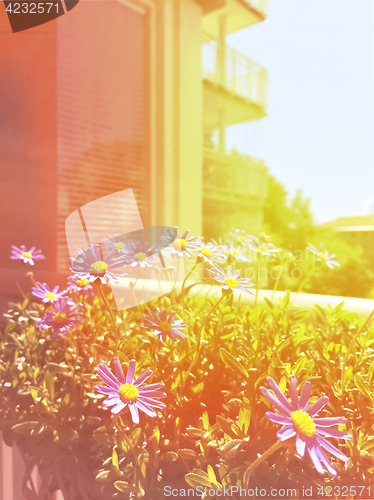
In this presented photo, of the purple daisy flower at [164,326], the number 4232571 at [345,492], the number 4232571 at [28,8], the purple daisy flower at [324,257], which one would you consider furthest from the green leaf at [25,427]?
the number 4232571 at [28,8]

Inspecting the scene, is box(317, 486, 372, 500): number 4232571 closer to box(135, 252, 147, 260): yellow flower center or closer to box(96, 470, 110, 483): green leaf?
box(96, 470, 110, 483): green leaf

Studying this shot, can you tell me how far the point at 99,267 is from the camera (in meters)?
0.35

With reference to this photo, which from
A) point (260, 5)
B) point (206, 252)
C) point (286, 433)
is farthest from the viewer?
point (260, 5)

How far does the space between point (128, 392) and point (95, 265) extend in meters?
0.14

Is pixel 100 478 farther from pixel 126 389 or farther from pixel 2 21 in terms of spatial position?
pixel 2 21

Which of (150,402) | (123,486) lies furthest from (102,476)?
(150,402)

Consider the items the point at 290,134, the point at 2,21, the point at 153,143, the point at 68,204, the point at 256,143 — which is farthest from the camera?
the point at 256,143

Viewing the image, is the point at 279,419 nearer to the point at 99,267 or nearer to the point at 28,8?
the point at 99,267

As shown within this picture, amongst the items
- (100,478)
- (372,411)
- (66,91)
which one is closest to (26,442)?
(100,478)

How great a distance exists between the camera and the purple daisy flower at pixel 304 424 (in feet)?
0.67

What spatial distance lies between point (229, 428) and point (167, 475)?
97mm

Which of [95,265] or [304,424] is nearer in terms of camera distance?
[304,424]

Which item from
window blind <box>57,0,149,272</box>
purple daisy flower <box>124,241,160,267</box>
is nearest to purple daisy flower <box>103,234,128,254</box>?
purple daisy flower <box>124,241,160,267</box>

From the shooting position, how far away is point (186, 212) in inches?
41.2
